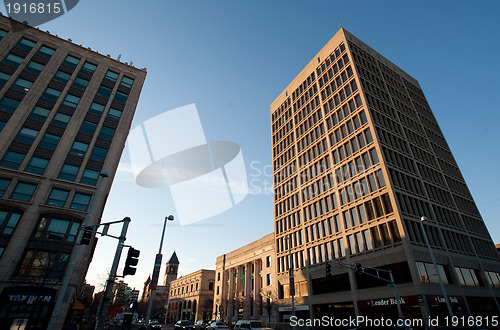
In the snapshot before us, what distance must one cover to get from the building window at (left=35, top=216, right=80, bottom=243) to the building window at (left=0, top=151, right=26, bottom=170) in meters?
7.40

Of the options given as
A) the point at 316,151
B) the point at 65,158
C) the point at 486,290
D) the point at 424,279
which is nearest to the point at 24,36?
the point at 65,158

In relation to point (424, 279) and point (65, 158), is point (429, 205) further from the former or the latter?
point (65, 158)

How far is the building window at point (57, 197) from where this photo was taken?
98.5 feet

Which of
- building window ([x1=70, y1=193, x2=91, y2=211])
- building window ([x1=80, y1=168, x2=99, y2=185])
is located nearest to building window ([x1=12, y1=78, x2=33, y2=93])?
building window ([x1=80, y1=168, x2=99, y2=185])

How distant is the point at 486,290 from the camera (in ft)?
111

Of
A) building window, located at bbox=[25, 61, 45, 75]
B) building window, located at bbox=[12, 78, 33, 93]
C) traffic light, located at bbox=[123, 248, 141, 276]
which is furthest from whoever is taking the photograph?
building window, located at bbox=[25, 61, 45, 75]

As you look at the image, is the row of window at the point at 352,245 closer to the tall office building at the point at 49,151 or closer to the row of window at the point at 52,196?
the tall office building at the point at 49,151

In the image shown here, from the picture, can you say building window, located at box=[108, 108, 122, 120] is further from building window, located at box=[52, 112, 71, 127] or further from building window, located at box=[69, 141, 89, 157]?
building window, located at box=[69, 141, 89, 157]

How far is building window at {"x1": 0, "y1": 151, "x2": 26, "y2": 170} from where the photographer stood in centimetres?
3017

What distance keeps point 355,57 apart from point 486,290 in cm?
4064

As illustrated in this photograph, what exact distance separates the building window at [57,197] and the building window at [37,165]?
319 cm

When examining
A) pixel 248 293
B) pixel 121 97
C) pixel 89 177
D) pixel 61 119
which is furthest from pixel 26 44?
pixel 248 293

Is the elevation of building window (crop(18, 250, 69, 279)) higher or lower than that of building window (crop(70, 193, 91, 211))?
lower

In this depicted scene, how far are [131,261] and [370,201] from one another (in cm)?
3168
